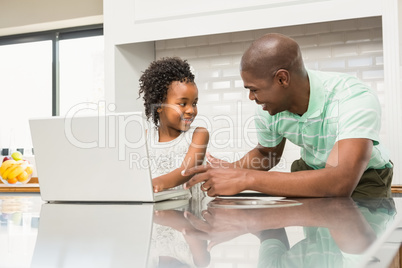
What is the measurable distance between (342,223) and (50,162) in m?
0.76

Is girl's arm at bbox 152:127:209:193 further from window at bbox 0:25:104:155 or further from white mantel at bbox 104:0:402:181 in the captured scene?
window at bbox 0:25:104:155

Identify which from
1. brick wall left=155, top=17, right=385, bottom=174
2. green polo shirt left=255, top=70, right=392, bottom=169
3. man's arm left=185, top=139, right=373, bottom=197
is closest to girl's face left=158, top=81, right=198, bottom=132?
green polo shirt left=255, top=70, right=392, bottom=169

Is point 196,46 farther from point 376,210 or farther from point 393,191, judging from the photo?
point 376,210

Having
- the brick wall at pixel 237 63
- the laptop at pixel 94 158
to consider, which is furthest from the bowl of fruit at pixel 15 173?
the laptop at pixel 94 158

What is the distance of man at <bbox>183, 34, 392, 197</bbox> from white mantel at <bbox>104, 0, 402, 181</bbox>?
74 cm

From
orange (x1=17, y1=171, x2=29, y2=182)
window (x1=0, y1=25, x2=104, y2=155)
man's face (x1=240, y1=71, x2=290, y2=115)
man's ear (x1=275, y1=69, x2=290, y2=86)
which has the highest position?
window (x1=0, y1=25, x2=104, y2=155)

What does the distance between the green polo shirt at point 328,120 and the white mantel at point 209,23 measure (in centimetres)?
74

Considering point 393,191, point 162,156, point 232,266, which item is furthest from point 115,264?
point 393,191

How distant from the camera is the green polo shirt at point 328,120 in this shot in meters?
1.33

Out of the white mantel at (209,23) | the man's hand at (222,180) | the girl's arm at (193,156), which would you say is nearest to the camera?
the man's hand at (222,180)

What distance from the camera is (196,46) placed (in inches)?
115

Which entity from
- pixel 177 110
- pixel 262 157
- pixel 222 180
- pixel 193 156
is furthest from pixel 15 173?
pixel 222 180

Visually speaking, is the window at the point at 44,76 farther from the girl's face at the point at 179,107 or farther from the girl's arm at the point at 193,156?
the girl's arm at the point at 193,156

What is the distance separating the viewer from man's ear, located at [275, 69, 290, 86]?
144 centimetres
